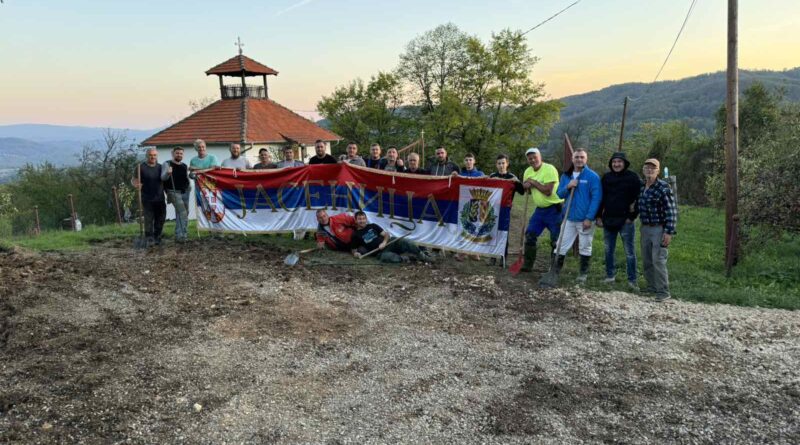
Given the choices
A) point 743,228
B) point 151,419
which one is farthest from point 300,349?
point 743,228

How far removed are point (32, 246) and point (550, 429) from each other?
11.3m

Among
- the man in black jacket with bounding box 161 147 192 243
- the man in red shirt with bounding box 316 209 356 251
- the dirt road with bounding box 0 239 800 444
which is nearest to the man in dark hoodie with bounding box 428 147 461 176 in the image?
the man in red shirt with bounding box 316 209 356 251

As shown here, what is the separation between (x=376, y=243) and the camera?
862 centimetres

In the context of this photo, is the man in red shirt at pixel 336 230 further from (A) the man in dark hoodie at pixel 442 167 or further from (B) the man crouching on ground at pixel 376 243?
(A) the man in dark hoodie at pixel 442 167

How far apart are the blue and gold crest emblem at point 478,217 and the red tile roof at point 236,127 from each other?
21927mm

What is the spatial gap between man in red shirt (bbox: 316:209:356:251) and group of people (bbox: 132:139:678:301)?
0.02 m

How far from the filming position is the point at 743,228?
8672 millimetres

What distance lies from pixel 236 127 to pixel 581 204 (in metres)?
25.4

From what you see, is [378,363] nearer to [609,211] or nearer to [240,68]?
[609,211]

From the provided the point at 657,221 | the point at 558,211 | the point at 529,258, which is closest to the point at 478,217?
the point at 529,258

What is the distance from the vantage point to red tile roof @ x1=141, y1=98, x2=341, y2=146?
28.5 m

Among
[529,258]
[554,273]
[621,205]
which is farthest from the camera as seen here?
[529,258]

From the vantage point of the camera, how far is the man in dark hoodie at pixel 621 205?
6848 millimetres

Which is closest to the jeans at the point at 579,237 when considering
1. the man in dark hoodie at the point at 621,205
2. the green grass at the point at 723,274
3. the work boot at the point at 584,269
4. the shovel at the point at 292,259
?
the work boot at the point at 584,269
